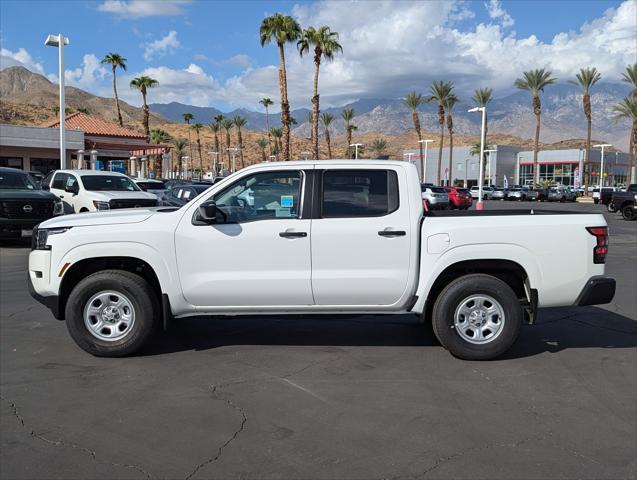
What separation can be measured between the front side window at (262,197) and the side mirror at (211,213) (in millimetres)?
51

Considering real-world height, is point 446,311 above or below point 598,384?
above

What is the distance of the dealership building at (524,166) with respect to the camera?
287 feet

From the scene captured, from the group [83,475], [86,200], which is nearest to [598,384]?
[83,475]

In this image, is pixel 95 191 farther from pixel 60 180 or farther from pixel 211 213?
pixel 211 213

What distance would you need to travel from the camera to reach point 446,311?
5.70m

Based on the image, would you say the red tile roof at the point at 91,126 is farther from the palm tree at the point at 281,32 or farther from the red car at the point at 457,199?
the red car at the point at 457,199

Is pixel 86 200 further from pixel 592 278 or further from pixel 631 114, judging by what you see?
pixel 631 114

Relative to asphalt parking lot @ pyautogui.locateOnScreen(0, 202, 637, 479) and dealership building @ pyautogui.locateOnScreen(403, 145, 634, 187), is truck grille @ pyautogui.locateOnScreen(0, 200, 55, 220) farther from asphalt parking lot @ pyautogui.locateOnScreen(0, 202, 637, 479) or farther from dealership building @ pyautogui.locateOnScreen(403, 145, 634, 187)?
dealership building @ pyautogui.locateOnScreen(403, 145, 634, 187)

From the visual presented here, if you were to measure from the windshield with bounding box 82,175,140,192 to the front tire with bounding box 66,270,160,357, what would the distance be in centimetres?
1155

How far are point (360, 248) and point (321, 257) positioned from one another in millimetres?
377

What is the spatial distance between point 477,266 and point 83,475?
12.8ft

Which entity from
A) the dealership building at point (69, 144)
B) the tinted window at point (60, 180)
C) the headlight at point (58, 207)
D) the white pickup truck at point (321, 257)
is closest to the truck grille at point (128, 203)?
the headlight at point (58, 207)

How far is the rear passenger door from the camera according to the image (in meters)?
5.62

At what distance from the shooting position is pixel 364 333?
6840 millimetres
